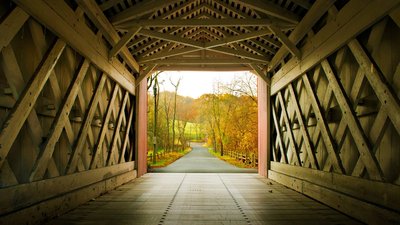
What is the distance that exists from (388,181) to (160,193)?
4.21 meters

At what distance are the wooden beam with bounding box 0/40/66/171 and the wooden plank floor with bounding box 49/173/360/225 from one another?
Result: 1.36 meters

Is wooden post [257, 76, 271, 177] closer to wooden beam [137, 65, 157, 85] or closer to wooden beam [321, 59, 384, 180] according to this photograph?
wooden beam [137, 65, 157, 85]

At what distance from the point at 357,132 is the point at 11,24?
3.94m

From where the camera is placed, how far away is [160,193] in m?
6.99

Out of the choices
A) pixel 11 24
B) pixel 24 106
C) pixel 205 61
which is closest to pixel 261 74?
pixel 205 61

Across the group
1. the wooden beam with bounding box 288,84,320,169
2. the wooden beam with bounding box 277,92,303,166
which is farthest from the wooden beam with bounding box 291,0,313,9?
the wooden beam with bounding box 277,92,303,166

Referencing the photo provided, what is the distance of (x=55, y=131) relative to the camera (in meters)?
4.60

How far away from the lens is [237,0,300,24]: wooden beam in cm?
638

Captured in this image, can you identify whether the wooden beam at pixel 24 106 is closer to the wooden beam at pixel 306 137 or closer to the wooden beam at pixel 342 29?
the wooden beam at pixel 342 29

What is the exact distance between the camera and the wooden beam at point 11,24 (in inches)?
129

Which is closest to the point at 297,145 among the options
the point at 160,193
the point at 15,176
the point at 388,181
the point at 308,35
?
the point at 308,35

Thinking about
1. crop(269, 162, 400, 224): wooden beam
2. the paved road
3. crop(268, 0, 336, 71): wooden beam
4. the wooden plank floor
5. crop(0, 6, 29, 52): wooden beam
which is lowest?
the paved road

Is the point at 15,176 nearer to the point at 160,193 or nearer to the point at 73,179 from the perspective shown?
the point at 73,179

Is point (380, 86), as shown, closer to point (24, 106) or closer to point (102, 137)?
point (24, 106)
